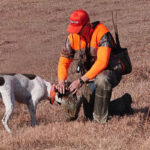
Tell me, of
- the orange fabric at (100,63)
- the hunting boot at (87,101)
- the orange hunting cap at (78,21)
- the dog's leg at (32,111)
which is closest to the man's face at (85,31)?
the orange hunting cap at (78,21)

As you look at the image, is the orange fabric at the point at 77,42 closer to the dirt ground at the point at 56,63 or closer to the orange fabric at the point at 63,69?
the orange fabric at the point at 63,69

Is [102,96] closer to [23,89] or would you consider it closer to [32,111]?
[32,111]

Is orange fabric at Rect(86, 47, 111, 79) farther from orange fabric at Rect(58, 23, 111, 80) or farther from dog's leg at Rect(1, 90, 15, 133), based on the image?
dog's leg at Rect(1, 90, 15, 133)

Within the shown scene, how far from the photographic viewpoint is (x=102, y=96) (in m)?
6.72

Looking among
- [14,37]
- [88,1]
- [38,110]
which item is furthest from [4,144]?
[88,1]

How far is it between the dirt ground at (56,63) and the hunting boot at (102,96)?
0.76ft

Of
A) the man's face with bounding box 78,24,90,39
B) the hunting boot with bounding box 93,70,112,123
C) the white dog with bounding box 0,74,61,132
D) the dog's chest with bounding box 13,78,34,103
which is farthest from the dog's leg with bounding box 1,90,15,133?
the man's face with bounding box 78,24,90,39

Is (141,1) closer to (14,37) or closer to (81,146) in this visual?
(14,37)

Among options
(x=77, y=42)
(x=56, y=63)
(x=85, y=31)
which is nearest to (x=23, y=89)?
(x=77, y=42)

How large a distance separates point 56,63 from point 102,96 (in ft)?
24.0

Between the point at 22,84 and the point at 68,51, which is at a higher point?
A: the point at 68,51

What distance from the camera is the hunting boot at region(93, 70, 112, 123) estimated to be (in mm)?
6588

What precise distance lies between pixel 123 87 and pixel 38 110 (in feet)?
7.12

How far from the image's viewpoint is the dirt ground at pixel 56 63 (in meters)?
5.81
